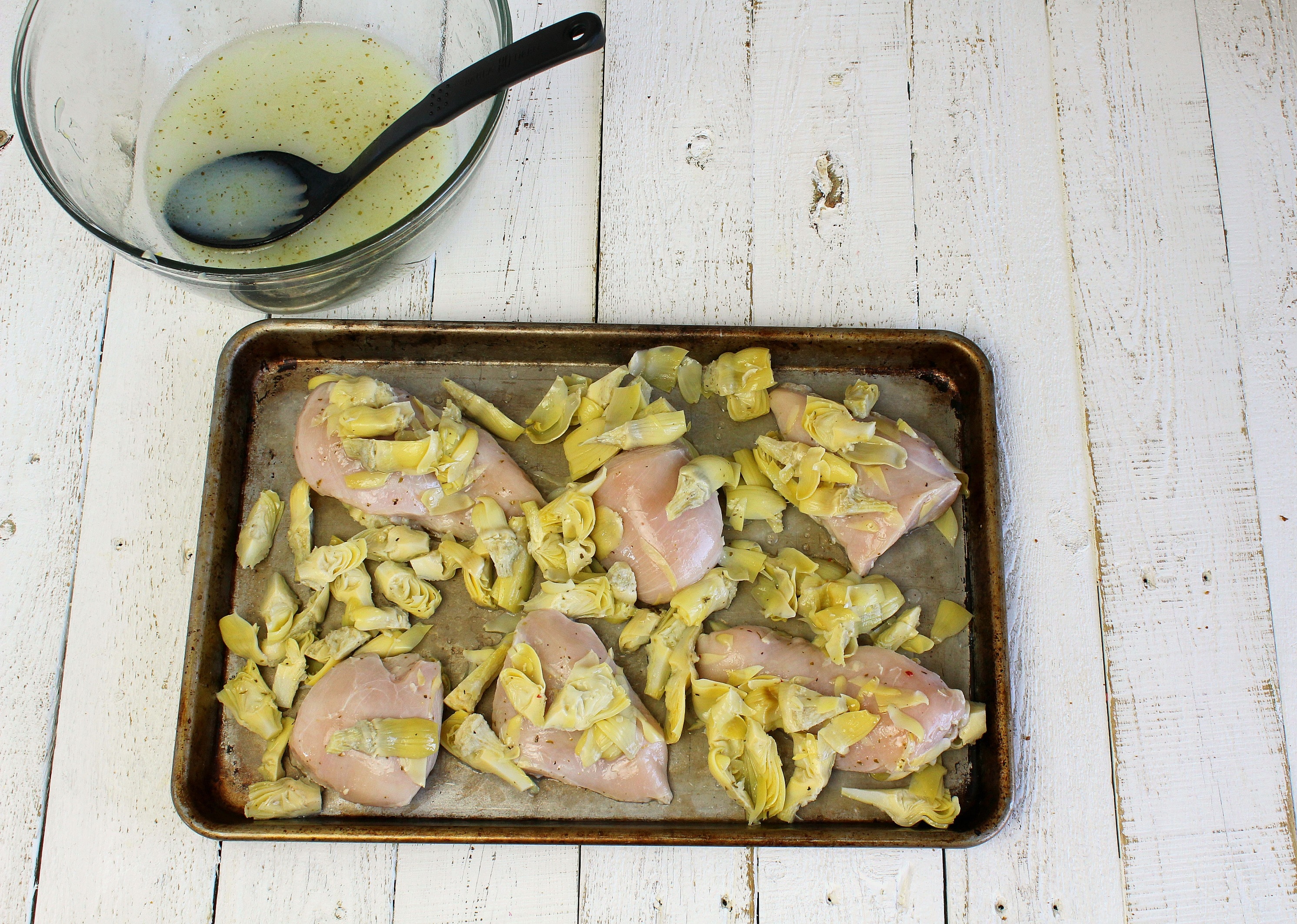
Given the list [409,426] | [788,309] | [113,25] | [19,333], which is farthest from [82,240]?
[788,309]

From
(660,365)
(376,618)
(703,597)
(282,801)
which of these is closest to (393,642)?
(376,618)

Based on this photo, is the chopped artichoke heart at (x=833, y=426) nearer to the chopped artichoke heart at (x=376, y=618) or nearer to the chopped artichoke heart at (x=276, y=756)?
the chopped artichoke heart at (x=376, y=618)

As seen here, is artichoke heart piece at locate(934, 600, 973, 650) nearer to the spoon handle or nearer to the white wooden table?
the white wooden table

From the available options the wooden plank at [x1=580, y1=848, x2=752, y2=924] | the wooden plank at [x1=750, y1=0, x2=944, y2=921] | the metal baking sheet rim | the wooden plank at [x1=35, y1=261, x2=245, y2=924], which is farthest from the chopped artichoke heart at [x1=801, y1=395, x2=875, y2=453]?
the wooden plank at [x1=35, y1=261, x2=245, y2=924]

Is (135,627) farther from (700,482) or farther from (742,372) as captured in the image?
(742,372)

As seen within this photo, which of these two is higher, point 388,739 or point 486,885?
point 388,739
